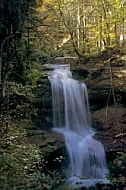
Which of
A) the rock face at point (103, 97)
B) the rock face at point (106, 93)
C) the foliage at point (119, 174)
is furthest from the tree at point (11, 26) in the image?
the rock face at point (106, 93)

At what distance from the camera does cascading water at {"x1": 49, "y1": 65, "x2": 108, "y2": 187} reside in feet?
33.6

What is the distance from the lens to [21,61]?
8133 mm

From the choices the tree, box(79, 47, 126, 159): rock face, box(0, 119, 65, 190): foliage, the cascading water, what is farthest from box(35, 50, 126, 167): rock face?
the tree

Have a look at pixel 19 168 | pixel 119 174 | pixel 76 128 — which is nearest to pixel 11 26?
pixel 19 168

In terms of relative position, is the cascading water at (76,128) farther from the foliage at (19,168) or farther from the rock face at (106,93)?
the foliage at (19,168)

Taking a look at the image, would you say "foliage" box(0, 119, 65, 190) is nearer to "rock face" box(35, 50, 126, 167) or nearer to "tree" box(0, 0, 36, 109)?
"tree" box(0, 0, 36, 109)

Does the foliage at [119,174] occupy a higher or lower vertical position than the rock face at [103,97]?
lower

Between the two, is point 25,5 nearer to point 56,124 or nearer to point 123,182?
point 123,182

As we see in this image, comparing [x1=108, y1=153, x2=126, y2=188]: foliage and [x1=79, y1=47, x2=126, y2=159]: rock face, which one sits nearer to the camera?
[x1=108, y1=153, x2=126, y2=188]: foliage

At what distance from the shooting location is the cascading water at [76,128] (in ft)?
33.6

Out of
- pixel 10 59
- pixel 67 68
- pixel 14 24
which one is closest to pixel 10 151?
pixel 10 59

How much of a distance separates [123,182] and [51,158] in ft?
14.9

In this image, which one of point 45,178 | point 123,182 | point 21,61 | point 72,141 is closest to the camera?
point 45,178

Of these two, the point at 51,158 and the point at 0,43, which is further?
the point at 51,158
